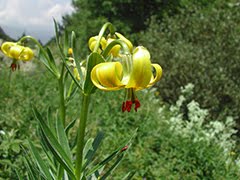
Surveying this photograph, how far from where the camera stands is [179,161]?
2758mm

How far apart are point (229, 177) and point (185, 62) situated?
3.01 metres

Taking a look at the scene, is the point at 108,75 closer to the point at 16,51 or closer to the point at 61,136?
the point at 61,136

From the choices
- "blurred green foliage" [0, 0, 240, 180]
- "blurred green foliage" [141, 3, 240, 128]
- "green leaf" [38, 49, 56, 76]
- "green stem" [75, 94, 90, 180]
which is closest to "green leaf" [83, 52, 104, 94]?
"green stem" [75, 94, 90, 180]

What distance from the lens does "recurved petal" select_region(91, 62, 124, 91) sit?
862mm

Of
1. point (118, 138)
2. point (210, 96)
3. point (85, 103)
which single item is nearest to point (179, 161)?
point (118, 138)

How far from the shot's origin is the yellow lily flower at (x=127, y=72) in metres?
0.86

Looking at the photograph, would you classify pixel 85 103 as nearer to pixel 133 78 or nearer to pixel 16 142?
pixel 133 78

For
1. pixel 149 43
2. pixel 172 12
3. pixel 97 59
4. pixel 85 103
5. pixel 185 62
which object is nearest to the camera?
pixel 97 59

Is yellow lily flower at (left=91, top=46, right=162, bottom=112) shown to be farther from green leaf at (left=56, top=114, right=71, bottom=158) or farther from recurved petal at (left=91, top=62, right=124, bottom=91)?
green leaf at (left=56, top=114, right=71, bottom=158)

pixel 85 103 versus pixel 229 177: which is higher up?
pixel 85 103

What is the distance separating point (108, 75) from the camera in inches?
33.9

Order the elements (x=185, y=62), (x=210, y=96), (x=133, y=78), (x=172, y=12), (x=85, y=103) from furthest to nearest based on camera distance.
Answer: (x=172, y=12) < (x=185, y=62) < (x=210, y=96) < (x=85, y=103) < (x=133, y=78)

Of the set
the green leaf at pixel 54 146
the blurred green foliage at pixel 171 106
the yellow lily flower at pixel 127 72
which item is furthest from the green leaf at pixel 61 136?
the blurred green foliage at pixel 171 106

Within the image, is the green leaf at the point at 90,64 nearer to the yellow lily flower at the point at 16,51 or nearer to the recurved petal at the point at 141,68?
the recurved petal at the point at 141,68
